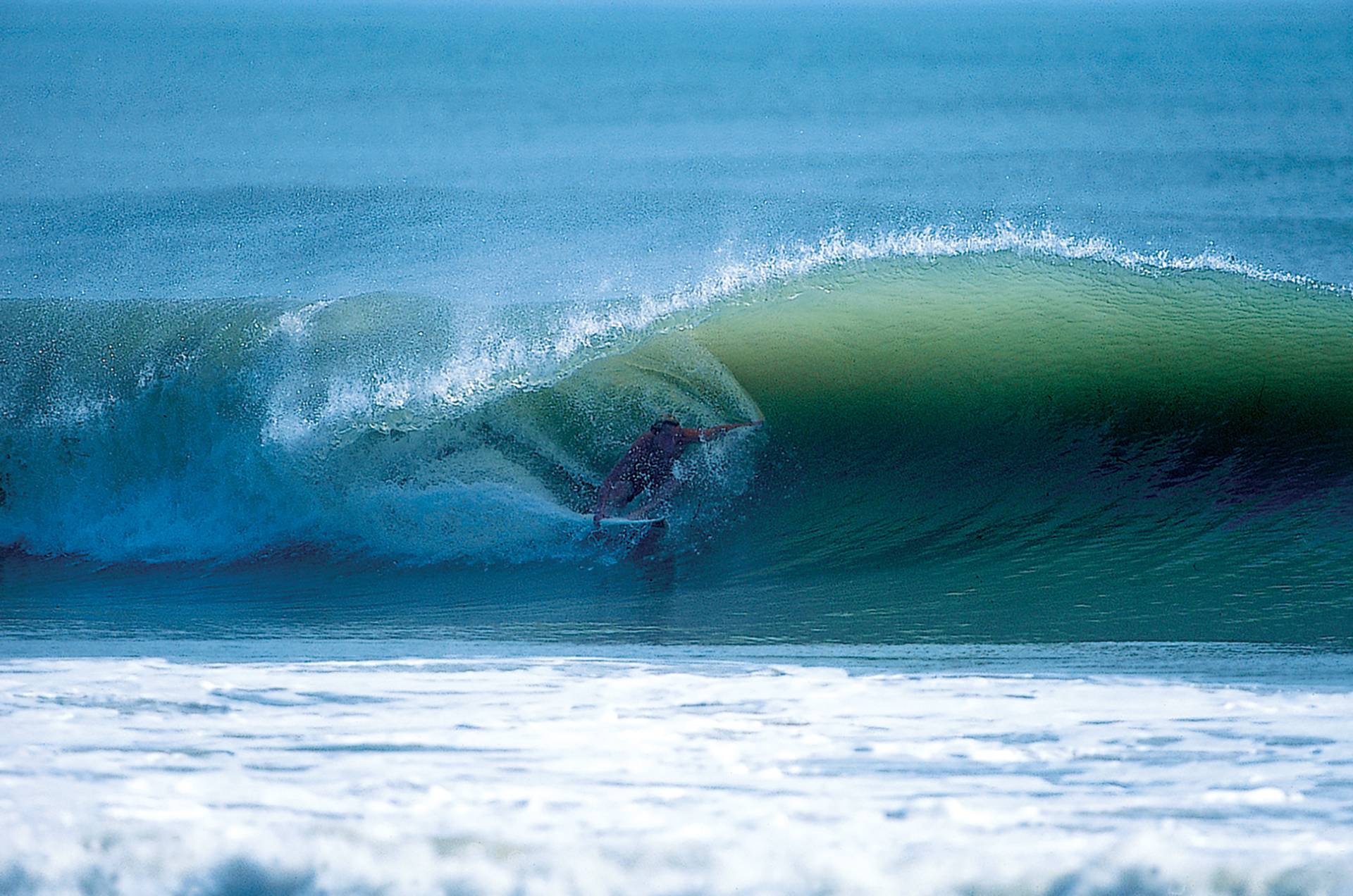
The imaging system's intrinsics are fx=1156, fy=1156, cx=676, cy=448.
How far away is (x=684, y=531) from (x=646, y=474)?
0.93ft

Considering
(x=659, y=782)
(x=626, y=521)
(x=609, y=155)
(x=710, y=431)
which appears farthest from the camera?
(x=609, y=155)

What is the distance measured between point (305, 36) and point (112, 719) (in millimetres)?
39633

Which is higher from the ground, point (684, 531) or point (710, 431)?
point (710, 431)

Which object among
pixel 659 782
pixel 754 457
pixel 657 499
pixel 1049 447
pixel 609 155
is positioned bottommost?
pixel 659 782

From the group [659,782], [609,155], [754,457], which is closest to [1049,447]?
[754,457]

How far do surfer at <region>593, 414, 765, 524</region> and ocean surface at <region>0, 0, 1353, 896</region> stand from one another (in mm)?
90

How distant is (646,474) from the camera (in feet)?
14.5

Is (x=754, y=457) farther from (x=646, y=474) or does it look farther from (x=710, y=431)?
(x=646, y=474)

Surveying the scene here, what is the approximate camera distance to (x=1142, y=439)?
4.96 meters

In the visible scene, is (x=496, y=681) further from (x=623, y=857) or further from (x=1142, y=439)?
(x=1142, y=439)

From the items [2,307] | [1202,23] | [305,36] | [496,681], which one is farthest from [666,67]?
[496,681]

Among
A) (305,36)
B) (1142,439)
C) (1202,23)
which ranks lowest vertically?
(1142,439)

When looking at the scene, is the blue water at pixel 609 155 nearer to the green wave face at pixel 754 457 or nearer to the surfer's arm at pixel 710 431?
the green wave face at pixel 754 457

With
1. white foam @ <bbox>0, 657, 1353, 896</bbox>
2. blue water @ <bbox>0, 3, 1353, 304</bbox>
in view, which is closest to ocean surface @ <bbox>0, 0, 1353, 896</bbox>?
white foam @ <bbox>0, 657, 1353, 896</bbox>
